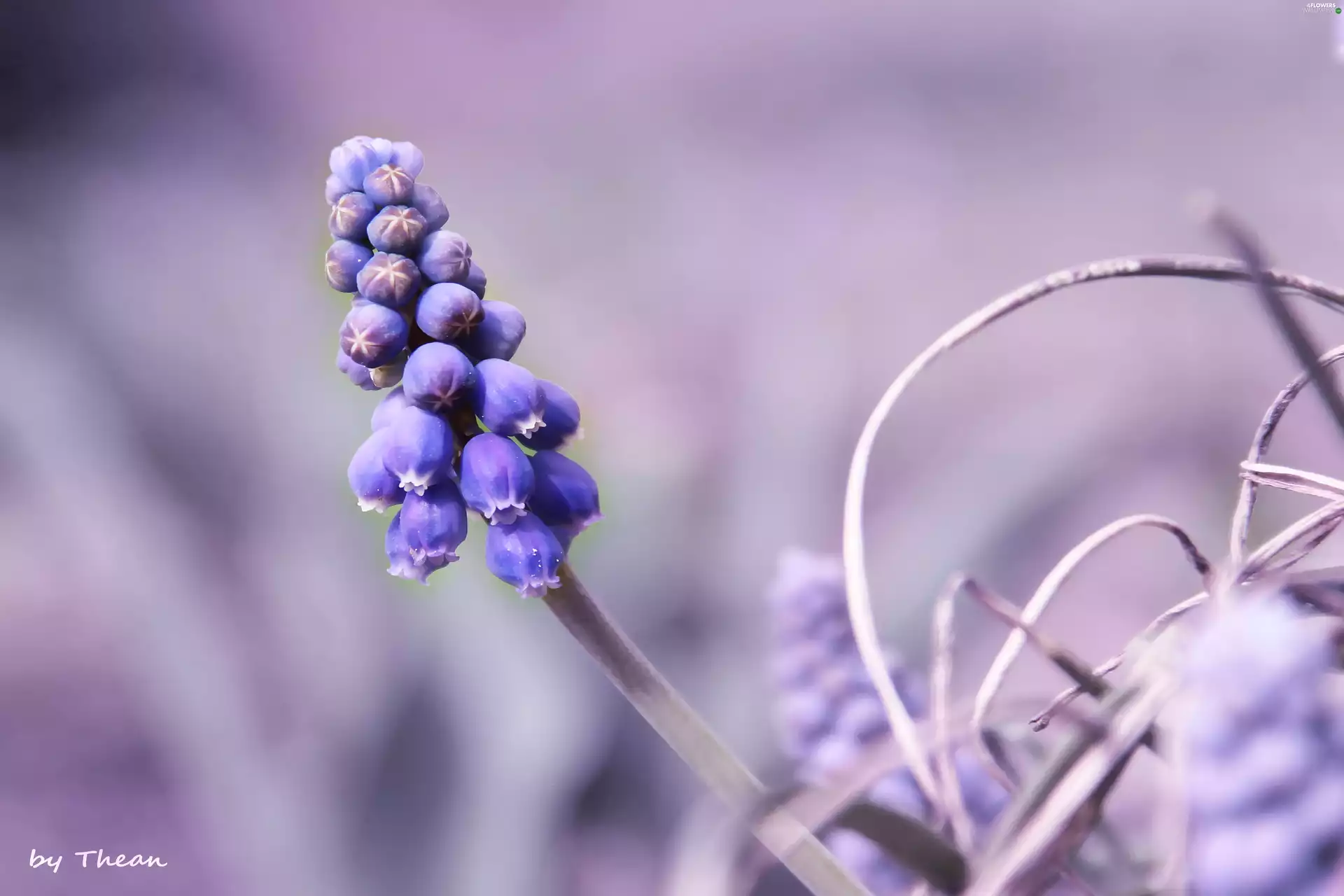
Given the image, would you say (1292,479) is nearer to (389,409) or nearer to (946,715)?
(946,715)

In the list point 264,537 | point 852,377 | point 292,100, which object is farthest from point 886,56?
point 264,537

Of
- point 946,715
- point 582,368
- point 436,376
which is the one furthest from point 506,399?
point 582,368

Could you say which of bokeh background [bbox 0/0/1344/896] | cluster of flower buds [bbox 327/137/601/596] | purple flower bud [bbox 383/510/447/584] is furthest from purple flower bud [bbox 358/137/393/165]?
bokeh background [bbox 0/0/1344/896]

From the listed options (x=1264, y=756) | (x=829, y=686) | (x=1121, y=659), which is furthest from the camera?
(x=829, y=686)

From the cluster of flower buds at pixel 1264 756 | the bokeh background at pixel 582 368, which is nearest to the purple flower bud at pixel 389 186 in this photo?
the cluster of flower buds at pixel 1264 756

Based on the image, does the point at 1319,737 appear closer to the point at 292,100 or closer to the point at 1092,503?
the point at 1092,503

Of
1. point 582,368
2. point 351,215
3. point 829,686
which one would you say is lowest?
point 582,368

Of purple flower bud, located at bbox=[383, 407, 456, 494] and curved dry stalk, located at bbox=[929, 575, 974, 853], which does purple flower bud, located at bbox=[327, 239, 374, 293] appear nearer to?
purple flower bud, located at bbox=[383, 407, 456, 494]

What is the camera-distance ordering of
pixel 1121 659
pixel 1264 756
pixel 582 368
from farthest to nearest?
pixel 582 368
pixel 1121 659
pixel 1264 756
